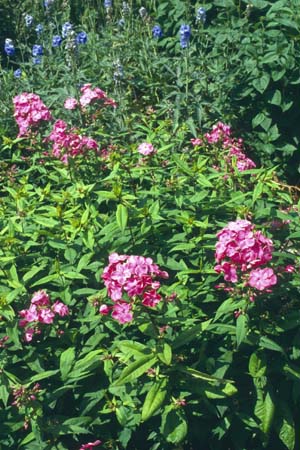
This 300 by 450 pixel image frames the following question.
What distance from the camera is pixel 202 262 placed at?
3.34 meters

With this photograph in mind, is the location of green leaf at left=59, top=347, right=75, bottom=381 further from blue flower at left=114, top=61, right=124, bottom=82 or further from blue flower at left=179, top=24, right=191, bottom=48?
blue flower at left=179, top=24, right=191, bottom=48

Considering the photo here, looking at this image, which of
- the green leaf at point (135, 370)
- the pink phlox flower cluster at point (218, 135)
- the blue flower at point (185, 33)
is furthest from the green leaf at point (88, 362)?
the blue flower at point (185, 33)

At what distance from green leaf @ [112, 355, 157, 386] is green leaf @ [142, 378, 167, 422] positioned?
0.09 metres

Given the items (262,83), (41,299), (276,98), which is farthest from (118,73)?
(41,299)

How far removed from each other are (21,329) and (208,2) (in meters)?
4.41

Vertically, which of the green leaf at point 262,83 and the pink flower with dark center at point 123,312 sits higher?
the pink flower with dark center at point 123,312

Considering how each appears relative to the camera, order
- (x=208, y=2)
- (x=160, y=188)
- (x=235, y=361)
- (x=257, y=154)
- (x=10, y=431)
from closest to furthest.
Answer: (x=10, y=431), (x=235, y=361), (x=160, y=188), (x=257, y=154), (x=208, y=2)

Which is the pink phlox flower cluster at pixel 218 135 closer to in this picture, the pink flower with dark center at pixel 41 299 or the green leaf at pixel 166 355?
the pink flower with dark center at pixel 41 299

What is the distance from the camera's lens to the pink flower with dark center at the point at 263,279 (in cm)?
278

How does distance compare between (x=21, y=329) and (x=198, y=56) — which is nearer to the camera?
(x=21, y=329)

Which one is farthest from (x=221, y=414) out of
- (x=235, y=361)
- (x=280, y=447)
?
Result: (x=280, y=447)

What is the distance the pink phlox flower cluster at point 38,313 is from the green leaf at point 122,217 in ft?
1.29

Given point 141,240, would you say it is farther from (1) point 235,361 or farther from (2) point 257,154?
(2) point 257,154

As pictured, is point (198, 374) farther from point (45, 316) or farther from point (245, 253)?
point (45, 316)
